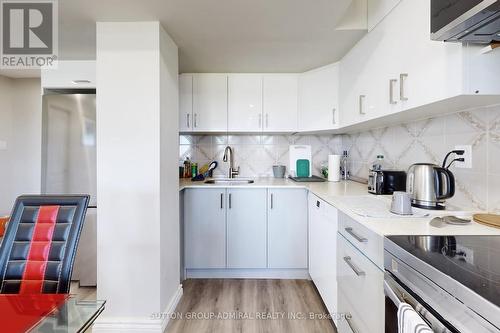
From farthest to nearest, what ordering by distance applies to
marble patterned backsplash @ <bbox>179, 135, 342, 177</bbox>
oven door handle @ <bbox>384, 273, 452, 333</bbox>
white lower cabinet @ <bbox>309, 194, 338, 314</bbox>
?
1. marble patterned backsplash @ <bbox>179, 135, 342, 177</bbox>
2. white lower cabinet @ <bbox>309, 194, 338, 314</bbox>
3. oven door handle @ <bbox>384, 273, 452, 333</bbox>

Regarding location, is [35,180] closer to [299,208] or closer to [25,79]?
[25,79]

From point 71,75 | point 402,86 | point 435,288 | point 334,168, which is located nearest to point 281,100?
point 334,168

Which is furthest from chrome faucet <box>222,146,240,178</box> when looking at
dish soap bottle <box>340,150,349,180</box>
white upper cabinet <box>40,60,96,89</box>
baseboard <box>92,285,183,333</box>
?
baseboard <box>92,285,183,333</box>

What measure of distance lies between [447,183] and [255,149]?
81.8 inches

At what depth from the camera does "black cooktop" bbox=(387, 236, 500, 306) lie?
63 centimetres

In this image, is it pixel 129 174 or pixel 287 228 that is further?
pixel 287 228

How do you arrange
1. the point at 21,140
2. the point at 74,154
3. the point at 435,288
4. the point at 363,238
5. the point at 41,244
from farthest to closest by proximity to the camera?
1. the point at 21,140
2. the point at 74,154
3. the point at 363,238
4. the point at 41,244
5. the point at 435,288

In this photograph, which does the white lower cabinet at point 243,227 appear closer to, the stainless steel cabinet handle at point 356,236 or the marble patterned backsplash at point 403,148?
the marble patterned backsplash at point 403,148

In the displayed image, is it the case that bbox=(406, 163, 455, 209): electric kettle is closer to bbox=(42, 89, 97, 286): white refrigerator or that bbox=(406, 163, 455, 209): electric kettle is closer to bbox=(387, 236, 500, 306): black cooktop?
bbox=(387, 236, 500, 306): black cooktop

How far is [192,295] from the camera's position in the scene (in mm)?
2217

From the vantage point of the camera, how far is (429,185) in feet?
4.34

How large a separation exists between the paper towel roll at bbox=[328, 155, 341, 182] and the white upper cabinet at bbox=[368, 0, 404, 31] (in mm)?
1269

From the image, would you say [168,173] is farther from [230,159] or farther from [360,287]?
[360,287]

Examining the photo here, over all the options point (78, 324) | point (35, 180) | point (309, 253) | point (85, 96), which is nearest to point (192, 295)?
point (309, 253)
